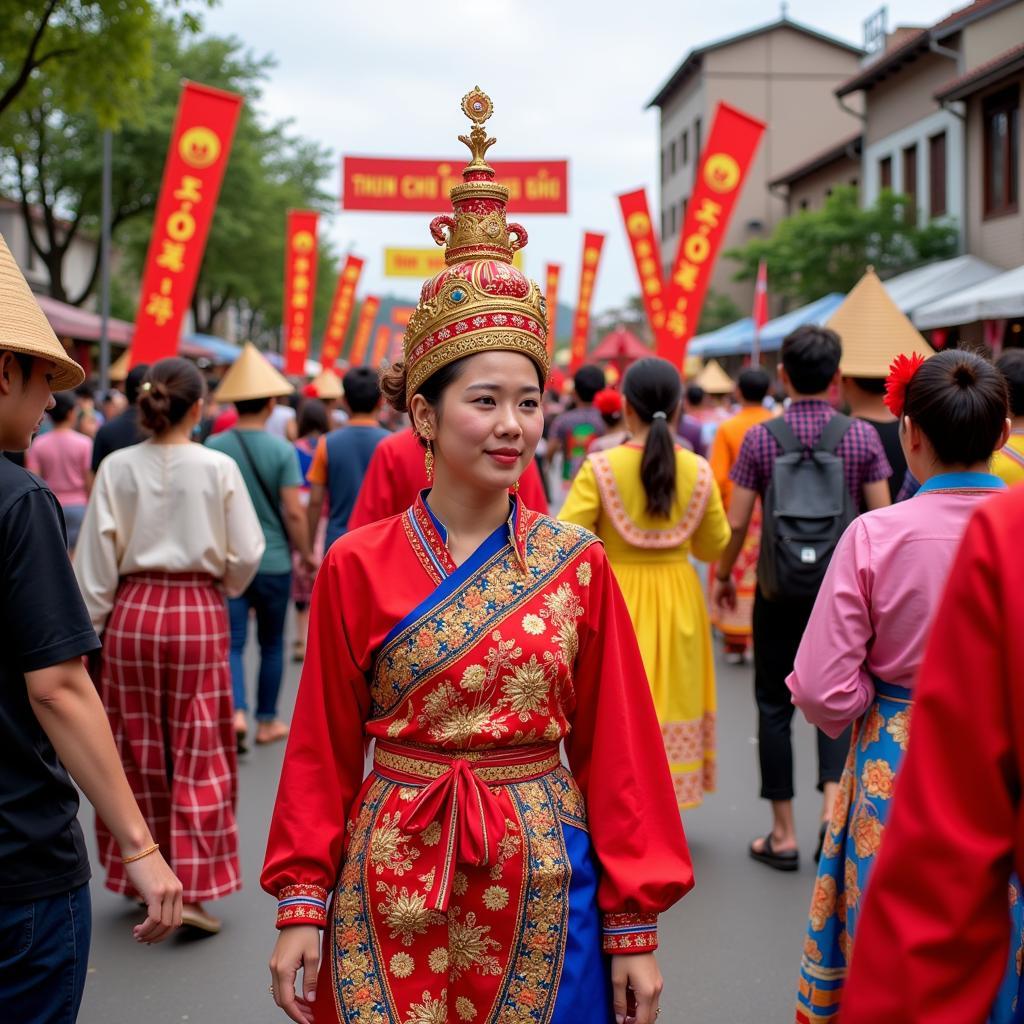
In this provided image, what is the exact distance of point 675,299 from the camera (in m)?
10.8

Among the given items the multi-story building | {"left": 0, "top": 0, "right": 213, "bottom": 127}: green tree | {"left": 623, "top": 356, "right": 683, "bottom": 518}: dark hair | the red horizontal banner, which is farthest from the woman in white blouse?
the multi-story building

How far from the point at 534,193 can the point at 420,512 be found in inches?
620

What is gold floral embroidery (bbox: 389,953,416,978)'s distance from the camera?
7.19ft

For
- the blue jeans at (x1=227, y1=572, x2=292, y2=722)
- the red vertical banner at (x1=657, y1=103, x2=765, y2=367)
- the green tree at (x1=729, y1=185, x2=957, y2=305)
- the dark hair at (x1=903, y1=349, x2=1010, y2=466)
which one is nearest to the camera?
the dark hair at (x1=903, y1=349, x2=1010, y2=466)

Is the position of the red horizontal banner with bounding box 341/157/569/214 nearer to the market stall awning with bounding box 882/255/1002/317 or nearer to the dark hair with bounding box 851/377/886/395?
the market stall awning with bounding box 882/255/1002/317

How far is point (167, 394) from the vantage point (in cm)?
461

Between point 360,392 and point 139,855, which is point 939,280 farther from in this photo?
point 139,855

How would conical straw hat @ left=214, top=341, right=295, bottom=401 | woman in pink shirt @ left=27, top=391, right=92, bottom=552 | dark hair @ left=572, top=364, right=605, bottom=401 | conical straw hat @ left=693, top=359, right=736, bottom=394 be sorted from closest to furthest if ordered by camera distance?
conical straw hat @ left=214, top=341, right=295, bottom=401 → woman in pink shirt @ left=27, top=391, right=92, bottom=552 → dark hair @ left=572, top=364, right=605, bottom=401 → conical straw hat @ left=693, top=359, right=736, bottom=394

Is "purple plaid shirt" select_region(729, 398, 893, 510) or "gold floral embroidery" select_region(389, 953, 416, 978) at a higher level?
"purple plaid shirt" select_region(729, 398, 893, 510)

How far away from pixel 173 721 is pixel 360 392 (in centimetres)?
299

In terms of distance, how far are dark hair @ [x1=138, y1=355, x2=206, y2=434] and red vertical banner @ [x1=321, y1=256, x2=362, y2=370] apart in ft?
51.0

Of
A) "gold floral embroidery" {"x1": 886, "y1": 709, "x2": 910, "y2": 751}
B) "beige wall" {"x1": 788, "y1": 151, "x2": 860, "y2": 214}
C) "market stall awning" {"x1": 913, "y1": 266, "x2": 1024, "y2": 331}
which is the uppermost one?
"beige wall" {"x1": 788, "y1": 151, "x2": 860, "y2": 214}

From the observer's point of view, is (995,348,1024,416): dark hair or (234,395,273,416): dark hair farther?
(234,395,273,416): dark hair

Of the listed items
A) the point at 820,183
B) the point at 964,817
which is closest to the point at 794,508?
the point at 964,817
